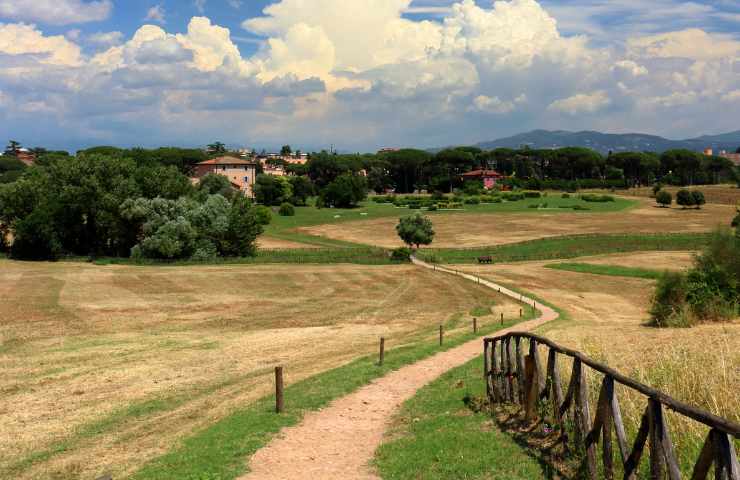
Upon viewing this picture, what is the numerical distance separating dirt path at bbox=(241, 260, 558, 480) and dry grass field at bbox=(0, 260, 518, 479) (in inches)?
142

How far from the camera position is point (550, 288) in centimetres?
6162

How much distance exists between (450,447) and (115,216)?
75343 mm

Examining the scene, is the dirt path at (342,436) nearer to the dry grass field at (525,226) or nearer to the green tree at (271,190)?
the dry grass field at (525,226)

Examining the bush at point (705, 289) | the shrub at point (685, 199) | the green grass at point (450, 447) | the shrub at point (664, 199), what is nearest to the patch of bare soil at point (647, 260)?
the bush at point (705, 289)

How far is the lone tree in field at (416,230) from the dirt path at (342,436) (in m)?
68.1

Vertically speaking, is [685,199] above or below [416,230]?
above

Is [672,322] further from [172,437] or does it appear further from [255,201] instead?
[255,201]

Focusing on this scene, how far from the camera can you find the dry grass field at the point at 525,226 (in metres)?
113

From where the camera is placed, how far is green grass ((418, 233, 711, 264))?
85.4 metres

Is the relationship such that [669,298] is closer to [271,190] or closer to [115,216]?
[115,216]

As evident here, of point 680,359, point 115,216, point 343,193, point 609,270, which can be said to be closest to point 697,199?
point 343,193

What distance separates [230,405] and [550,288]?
46.3 meters

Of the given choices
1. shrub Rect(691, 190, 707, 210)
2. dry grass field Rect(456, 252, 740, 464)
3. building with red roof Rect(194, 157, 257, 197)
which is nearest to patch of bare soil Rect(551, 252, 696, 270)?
dry grass field Rect(456, 252, 740, 464)

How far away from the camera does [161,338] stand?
1414 inches
